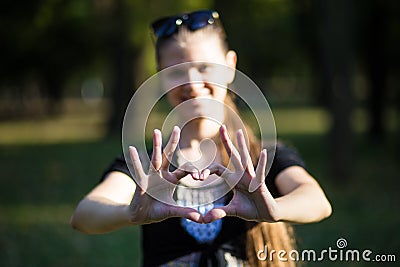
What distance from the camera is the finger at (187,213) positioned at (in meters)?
1.81

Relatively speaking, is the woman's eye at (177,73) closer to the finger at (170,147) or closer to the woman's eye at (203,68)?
the woman's eye at (203,68)

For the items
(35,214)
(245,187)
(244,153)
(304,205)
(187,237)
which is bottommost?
(35,214)

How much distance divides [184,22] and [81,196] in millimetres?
7543

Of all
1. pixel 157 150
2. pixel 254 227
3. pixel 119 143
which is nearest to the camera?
pixel 157 150

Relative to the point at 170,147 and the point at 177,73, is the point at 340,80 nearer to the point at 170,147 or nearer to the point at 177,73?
the point at 177,73

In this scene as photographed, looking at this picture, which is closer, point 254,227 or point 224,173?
point 224,173

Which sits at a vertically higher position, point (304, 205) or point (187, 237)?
point (304, 205)

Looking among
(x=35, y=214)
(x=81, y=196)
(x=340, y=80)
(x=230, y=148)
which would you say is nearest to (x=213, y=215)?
(x=230, y=148)

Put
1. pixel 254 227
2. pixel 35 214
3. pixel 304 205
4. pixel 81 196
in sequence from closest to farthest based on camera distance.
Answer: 1. pixel 304 205
2. pixel 254 227
3. pixel 35 214
4. pixel 81 196

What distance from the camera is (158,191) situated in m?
1.83

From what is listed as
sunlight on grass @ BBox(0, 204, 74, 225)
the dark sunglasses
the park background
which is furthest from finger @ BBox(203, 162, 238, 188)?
sunlight on grass @ BBox(0, 204, 74, 225)

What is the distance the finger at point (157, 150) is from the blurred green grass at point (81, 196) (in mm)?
4054

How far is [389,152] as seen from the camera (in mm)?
14109

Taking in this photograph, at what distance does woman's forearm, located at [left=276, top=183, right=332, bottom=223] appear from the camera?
2.01 meters
